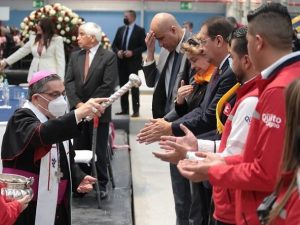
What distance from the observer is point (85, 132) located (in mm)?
5941

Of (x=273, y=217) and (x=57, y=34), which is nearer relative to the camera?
(x=273, y=217)

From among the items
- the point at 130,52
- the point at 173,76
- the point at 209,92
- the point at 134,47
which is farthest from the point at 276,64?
the point at 134,47

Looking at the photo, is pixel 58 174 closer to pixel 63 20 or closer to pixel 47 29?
pixel 47 29

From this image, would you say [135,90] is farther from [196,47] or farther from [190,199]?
[196,47]

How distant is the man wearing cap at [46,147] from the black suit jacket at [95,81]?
2.19m

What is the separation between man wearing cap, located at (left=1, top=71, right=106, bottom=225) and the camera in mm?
3387

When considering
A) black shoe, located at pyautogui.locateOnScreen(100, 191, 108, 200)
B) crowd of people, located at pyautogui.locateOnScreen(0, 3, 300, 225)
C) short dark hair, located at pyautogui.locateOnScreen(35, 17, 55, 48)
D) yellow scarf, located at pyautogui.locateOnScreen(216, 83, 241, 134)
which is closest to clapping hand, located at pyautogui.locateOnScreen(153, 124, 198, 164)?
crowd of people, located at pyautogui.locateOnScreen(0, 3, 300, 225)

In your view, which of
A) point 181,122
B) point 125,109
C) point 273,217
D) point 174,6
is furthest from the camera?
point 174,6

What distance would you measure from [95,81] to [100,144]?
58cm

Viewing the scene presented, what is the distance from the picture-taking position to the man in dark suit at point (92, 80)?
5.85 metres

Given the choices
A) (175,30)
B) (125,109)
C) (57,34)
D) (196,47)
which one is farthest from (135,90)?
(196,47)

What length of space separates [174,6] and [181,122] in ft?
59.3

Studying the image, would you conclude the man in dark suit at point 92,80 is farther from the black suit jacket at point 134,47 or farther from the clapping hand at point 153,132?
the black suit jacket at point 134,47

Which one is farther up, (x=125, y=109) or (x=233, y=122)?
(x=233, y=122)
